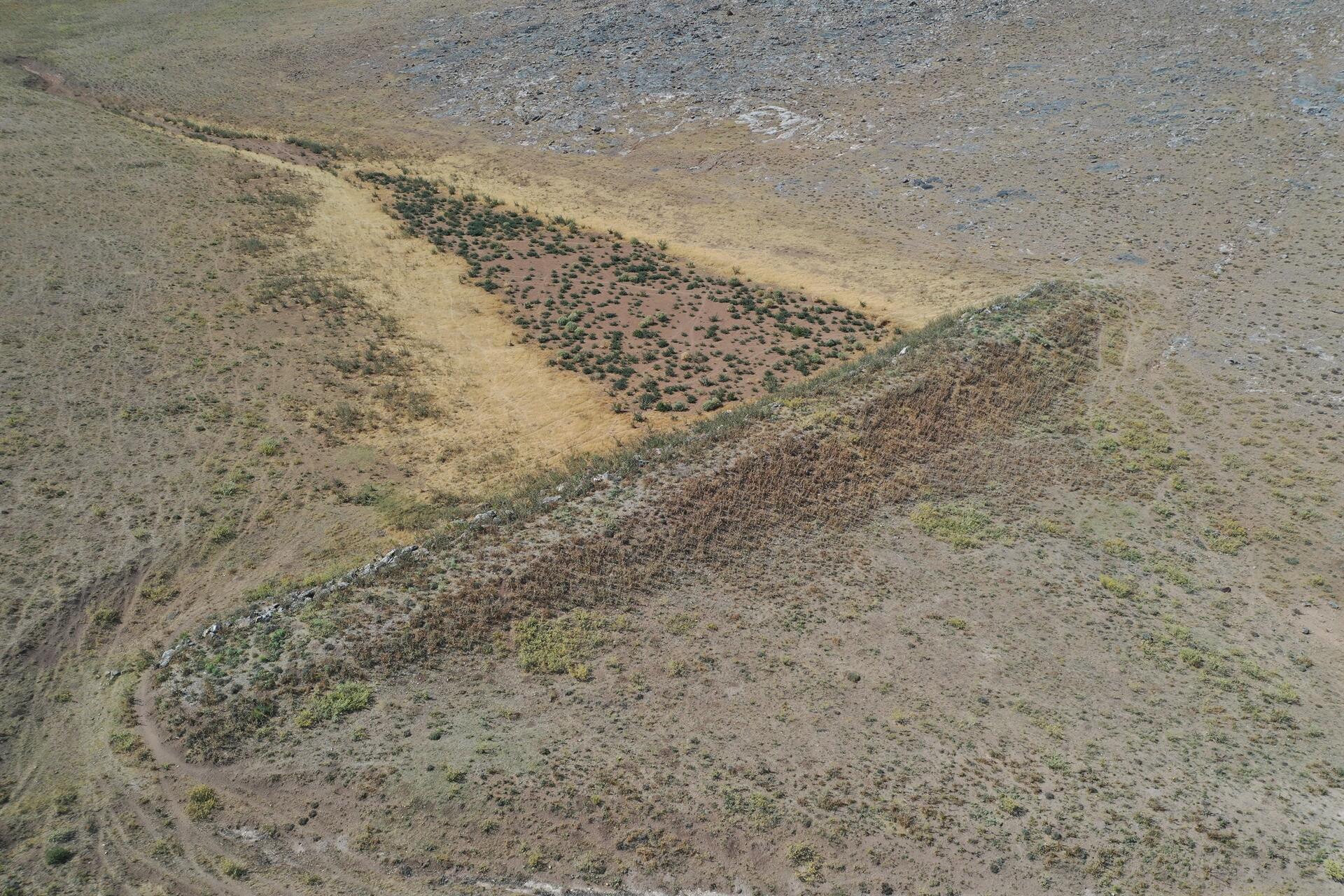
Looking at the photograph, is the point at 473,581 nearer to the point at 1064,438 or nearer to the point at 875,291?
the point at 1064,438

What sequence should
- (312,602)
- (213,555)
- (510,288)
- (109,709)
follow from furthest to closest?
(510,288), (213,555), (312,602), (109,709)

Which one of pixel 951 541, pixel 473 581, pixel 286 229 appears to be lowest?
pixel 951 541

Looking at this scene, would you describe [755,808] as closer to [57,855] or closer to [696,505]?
[696,505]

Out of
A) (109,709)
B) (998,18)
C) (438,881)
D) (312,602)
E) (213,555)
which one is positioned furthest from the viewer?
(998,18)

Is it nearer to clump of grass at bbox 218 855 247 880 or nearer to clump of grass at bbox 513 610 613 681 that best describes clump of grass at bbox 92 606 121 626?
clump of grass at bbox 218 855 247 880

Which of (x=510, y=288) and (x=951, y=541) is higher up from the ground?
(x=510, y=288)

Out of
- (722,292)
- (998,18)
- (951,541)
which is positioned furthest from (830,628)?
(998,18)

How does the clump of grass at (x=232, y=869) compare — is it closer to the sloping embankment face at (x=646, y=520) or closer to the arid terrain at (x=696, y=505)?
the arid terrain at (x=696, y=505)
